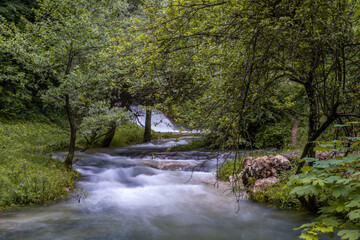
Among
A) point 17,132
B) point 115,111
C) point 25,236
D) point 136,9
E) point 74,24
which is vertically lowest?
point 25,236

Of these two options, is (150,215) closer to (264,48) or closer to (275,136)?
(264,48)

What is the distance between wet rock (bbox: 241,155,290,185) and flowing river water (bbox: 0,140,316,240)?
0.87m

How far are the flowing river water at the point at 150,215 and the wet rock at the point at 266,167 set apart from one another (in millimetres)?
875

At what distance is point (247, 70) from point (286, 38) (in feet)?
2.22

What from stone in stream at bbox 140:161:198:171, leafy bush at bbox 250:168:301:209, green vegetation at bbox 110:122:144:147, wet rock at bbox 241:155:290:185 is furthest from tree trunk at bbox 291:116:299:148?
green vegetation at bbox 110:122:144:147

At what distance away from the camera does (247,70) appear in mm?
3781

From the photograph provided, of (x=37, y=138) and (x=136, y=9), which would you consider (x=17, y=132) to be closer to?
(x=37, y=138)

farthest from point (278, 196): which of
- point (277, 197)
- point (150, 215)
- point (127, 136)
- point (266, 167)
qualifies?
point (127, 136)

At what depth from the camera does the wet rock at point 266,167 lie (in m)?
7.94

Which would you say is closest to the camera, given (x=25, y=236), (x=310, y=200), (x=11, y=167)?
(x=25, y=236)

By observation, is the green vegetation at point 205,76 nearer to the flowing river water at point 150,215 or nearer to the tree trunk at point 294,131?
the tree trunk at point 294,131

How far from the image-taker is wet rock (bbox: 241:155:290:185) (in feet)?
26.0

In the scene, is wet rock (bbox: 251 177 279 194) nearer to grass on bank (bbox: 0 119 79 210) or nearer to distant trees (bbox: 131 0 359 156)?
distant trees (bbox: 131 0 359 156)

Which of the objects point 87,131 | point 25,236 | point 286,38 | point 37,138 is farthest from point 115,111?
point 286,38
